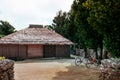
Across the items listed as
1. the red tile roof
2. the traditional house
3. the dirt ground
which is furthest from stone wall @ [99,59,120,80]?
the red tile roof

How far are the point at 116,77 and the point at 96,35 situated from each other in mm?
13121

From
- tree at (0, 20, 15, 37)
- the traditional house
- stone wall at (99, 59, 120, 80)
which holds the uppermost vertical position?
tree at (0, 20, 15, 37)

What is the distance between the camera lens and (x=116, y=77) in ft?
40.3

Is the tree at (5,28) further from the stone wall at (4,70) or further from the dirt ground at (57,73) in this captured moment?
the stone wall at (4,70)

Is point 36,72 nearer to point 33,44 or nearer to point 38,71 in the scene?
point 38,71

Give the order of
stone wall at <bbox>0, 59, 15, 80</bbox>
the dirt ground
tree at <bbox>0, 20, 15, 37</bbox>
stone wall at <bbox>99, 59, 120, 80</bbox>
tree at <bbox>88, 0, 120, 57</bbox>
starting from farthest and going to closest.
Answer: tree at <bbox>0, 20, 15, 37</bbox> → the dirt ground → tree at <bbox>88, 0, 120, 57</bbox> → stone wall at <bbox>99, 59, 120, 80</bbox> → stone wall at <bbox>0, 59, 15, 80</bbox>

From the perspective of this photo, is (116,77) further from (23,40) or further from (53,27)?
(53,27)

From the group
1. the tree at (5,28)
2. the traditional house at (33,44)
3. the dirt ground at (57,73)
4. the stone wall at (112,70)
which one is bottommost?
the dirt ground at (57,73)

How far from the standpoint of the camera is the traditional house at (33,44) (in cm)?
3356

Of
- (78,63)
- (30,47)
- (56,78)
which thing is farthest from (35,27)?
(56,78)

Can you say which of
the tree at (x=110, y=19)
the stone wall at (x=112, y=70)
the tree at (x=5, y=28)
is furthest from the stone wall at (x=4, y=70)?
the tree at (x=5, y=28)

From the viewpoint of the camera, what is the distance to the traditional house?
33.6 metres

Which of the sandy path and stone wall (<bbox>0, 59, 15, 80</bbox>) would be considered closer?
stone wall (<bbox>0, 59, 15, 80</bbox>)

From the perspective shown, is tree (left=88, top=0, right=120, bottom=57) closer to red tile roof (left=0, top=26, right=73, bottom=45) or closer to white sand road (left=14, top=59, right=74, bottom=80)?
white sand road (left=14, top=59, right=74, bottom=80)
